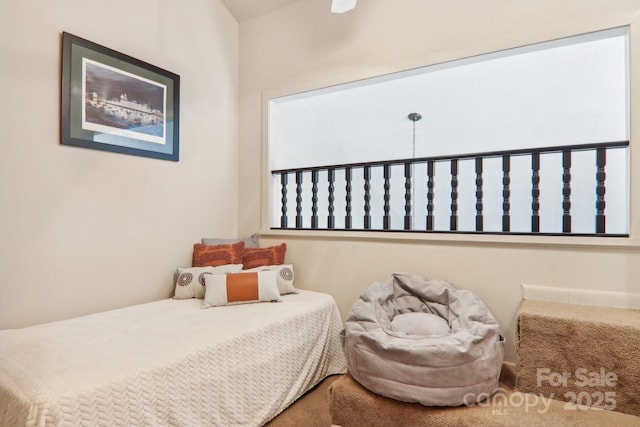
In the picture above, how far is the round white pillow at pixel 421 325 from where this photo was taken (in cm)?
189

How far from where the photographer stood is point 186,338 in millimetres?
1738

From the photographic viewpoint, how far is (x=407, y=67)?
2.60 meters

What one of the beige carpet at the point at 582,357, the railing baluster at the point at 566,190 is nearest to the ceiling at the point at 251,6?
the railing baluster at the point at 566,190

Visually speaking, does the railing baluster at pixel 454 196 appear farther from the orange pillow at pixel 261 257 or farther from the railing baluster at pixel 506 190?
the orange pillow at pixel 261 257

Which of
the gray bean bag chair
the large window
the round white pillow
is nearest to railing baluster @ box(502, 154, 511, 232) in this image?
the large window

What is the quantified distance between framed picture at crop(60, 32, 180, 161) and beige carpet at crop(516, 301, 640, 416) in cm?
272

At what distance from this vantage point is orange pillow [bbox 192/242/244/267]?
9.20ft

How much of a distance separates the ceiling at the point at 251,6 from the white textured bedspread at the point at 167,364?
270 cm

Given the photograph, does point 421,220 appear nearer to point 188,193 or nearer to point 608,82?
point 608,82

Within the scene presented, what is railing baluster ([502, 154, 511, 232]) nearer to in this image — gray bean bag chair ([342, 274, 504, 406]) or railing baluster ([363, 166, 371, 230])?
gray bean bag chair ([342, 274, 504, 406])

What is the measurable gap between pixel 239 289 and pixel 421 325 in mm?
1247

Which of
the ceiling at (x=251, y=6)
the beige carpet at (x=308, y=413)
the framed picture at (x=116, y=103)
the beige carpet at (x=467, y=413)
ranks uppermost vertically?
the ceiling at (x=251, y=6)

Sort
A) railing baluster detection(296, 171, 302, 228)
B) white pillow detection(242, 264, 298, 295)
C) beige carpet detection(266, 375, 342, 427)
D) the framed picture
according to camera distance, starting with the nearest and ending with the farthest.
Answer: beige carpet detection(266, 375, 342, 427), the framed picture, white pillow detection(242, 264, 298, 295), railing baluster detection(296, 171, 302, 228)

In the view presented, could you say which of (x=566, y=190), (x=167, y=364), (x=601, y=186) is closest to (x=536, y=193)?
(x=566, y=190)
